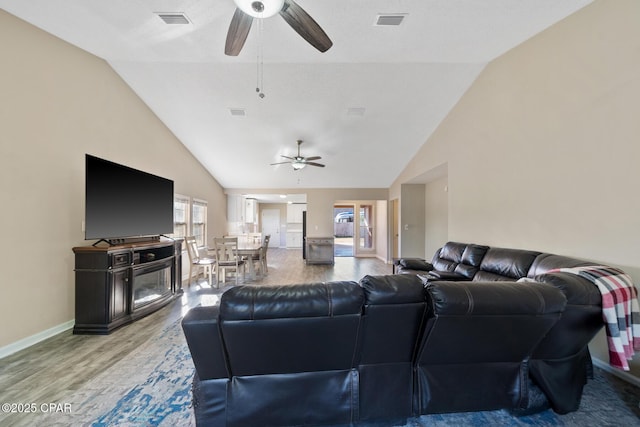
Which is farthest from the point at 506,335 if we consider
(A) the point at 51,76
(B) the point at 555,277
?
(A) the point at 51,76

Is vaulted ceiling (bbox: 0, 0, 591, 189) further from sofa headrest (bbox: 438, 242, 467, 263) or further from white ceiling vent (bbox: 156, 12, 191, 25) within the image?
sofa headrest (bbox: 438, 242, 467, 263)

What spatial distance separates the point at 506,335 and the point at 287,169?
20.5ft

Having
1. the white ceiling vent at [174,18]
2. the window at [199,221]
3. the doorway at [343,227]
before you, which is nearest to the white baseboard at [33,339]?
the window at [199,221]

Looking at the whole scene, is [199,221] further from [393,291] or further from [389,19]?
[393,291]

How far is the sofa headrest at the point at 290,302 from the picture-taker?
52.7 inches

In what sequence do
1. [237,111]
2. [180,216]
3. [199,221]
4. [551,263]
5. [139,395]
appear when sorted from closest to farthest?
[139,395], [551,263], [237,111], [180,216], [199,221]

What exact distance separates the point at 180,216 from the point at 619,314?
6.38 metres

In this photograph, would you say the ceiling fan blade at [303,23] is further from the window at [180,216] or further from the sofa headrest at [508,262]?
the window at [180,216]

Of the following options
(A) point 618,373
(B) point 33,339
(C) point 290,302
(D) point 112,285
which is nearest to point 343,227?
(D) point 112,285

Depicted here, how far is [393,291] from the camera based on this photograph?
1.46 metres

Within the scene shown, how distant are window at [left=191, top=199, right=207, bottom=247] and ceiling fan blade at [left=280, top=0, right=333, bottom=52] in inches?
201

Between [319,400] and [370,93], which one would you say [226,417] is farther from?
[370,93]

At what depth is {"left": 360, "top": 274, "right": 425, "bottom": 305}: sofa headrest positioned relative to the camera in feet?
4.73

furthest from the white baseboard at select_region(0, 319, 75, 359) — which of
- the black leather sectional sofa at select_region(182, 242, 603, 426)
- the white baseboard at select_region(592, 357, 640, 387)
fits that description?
the white baseboard at select_region(592, 357, 640, 387)
